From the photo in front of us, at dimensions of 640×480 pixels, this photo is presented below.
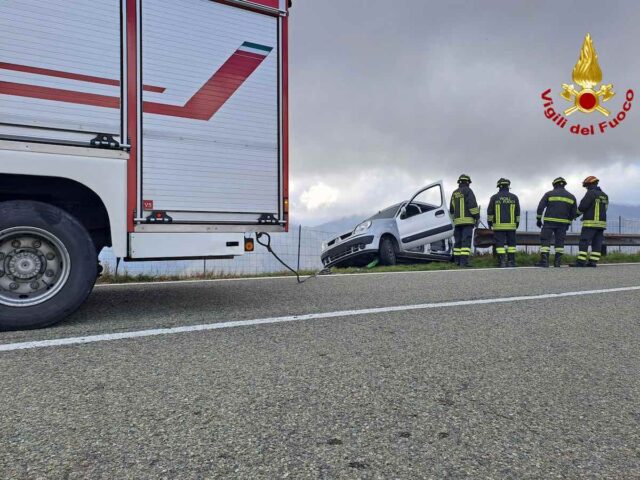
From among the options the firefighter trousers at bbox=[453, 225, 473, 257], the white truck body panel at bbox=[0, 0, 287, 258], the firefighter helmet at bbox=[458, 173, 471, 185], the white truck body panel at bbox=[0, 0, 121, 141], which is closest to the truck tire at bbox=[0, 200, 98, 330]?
the white truck body panel at bbox=[0, 0, 287, 258]

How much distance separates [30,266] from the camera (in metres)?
3.38

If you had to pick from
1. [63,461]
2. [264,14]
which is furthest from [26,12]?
[63,461]

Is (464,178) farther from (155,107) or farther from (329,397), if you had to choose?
(329,397)

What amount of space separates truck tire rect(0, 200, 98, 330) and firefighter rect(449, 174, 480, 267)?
7.97 meters

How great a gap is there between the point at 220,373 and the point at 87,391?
0.61 m

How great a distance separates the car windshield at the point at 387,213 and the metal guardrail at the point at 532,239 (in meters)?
2.41

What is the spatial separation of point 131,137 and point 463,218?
26.2ft

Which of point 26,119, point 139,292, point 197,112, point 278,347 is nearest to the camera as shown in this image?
point 278,347

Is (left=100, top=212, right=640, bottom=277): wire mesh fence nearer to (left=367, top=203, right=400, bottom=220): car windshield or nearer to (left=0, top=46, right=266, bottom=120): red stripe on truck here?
(left=367, top=203, right=400, bottom=220): car windshield

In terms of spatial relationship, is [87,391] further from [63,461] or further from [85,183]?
[85,183]

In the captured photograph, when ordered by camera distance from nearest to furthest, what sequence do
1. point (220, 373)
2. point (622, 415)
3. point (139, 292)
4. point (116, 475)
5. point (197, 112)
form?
point (116, 475) < point (622, 415) < point (220, 373) < point (197, 112) < point (139, 292)

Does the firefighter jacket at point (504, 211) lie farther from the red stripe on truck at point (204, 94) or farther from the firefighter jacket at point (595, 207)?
the red stripe on truck at point (204, 94)

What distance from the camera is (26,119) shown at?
3264 millimetres

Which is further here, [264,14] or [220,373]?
[264,14]
